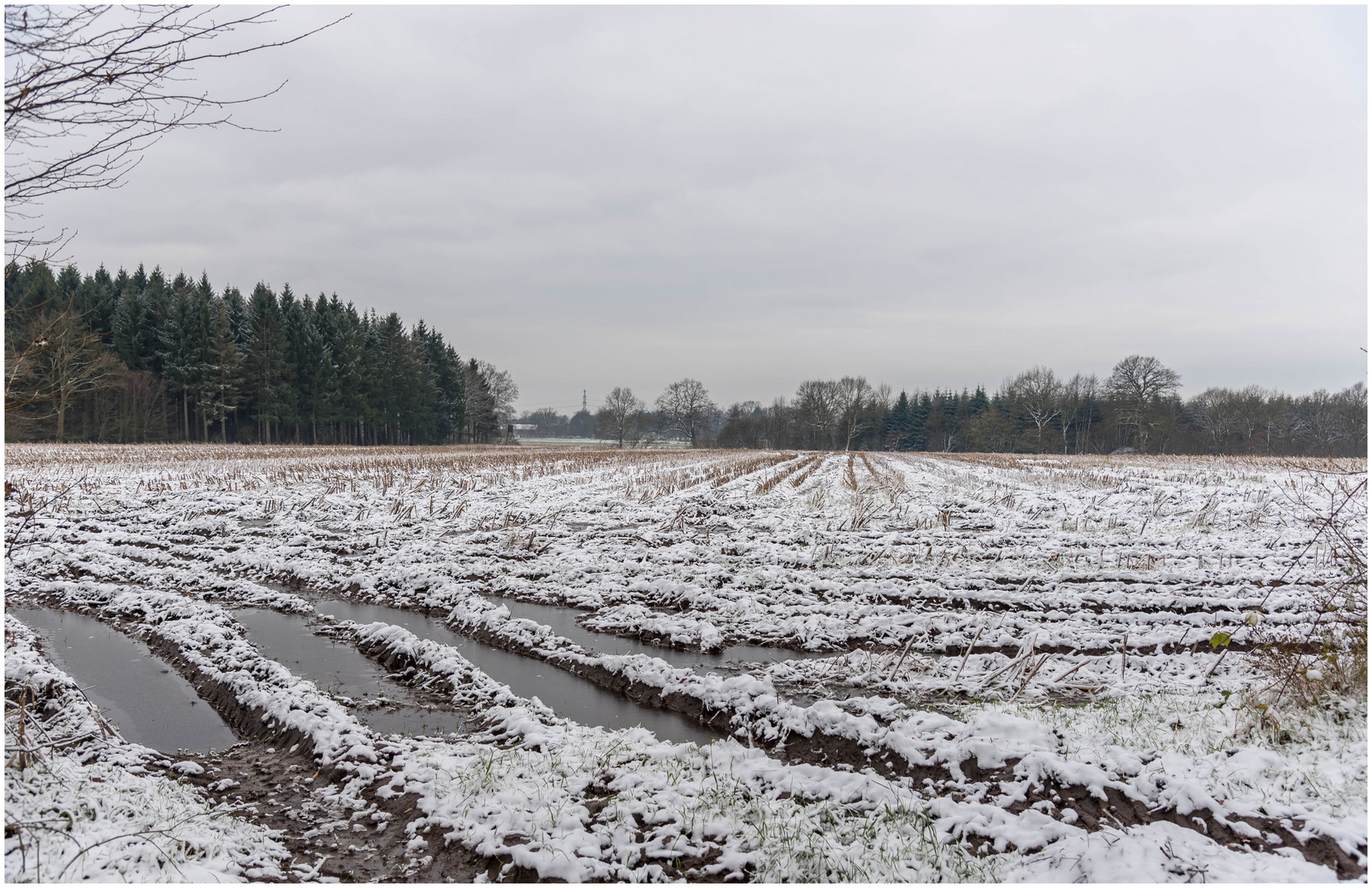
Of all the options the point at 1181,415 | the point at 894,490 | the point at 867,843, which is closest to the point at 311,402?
the point at 894,490

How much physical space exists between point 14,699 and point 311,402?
59.8 meters

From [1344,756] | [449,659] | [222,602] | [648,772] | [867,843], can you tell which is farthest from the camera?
[222,602]

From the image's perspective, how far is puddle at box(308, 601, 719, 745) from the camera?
4.98m

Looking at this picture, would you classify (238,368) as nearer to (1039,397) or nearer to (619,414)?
(619,414)

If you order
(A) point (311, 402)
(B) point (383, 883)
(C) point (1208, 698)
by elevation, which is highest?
(A) point (311, 402)

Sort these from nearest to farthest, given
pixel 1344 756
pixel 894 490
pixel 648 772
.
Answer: pixel 1344 756
pixel 648 772
pixel 894 490

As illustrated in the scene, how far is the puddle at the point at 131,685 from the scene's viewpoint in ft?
15.4

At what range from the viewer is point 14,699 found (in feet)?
15.7

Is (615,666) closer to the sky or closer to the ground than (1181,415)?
closer to the ground

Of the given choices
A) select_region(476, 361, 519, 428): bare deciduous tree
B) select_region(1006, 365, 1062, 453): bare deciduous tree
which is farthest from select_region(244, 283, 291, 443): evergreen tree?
select_region(1006, 365, 1062, 453): bare deciduous tree

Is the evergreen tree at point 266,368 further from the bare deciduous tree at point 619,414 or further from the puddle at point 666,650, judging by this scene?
the puddle at point 666,650

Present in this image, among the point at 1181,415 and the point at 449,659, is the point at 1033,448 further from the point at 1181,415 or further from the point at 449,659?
the point at 449,659

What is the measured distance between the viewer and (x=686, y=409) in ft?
309

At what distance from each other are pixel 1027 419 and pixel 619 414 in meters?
52.7
